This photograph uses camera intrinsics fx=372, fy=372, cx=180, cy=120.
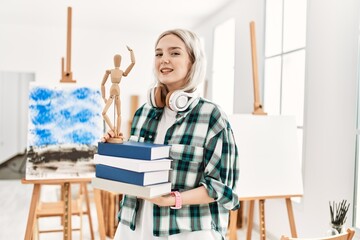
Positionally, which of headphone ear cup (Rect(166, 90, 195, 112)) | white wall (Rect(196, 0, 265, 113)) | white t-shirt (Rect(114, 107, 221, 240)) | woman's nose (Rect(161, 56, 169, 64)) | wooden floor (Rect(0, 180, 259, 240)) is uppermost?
white wall (Rect(196, 0, 265, 113))

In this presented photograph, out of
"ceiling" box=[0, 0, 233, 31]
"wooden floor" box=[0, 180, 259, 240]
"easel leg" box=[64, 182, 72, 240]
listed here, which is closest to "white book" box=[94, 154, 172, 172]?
"easel leg" box=[64, 182, 72, 240]

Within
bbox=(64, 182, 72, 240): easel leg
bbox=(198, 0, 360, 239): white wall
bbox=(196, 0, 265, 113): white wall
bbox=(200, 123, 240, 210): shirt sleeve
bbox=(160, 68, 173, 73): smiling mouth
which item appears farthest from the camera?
bbox=(196, 0, 265, 113): white wall

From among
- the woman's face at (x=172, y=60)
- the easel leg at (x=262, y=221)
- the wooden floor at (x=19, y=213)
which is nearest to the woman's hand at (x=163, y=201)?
the woman's face at (x=172, y=60)

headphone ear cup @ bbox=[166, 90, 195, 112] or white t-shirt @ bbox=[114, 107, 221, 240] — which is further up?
headphone ear cup @ bbox=[166, 90, 195, 112]

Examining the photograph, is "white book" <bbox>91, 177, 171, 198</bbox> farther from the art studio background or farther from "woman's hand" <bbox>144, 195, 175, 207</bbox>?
the art studio background

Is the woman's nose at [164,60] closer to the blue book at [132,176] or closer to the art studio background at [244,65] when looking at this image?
the blue book at [132,176]

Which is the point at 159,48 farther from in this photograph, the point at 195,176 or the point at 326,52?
the point at 326,52

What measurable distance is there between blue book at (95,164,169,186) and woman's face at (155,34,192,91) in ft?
1.12

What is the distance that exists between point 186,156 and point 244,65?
3.36m

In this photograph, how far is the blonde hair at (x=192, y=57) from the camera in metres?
1.31

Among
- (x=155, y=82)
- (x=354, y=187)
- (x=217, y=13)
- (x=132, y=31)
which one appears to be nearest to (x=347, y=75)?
(x=354, y=187)

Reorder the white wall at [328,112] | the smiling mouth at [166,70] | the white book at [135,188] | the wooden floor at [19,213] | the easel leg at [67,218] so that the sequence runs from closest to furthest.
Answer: the white book at [135,188], the smiling mouth at [166,70], the easel leg at [67,218], the white wall at [328,112], the wooden floor at [19,213]

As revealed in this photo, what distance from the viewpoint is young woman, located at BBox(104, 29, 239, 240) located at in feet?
4.02

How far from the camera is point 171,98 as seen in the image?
1.25m
